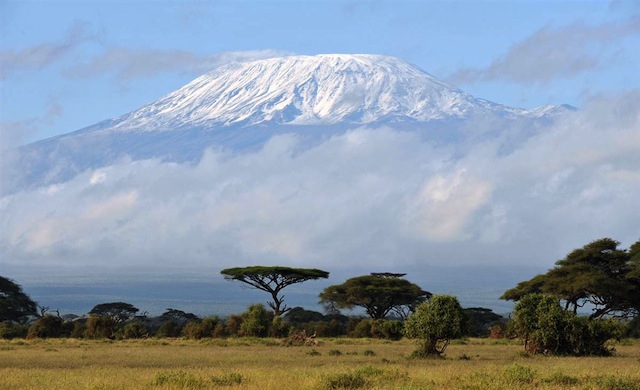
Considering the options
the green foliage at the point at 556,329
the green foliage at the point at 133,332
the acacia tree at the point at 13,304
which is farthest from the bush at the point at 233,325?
the green foliage at the point at 556,329

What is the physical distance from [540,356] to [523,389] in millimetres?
17049

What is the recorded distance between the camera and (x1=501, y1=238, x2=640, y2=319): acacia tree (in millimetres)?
62906

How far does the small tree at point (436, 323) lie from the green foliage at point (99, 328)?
2503 cm

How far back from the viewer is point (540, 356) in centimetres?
3894

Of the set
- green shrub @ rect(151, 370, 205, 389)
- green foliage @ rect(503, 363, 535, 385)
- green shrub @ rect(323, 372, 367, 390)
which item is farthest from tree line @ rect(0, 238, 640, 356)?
green shrub @ rect(151, 370, 205, 389)

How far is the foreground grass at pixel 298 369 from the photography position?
2348 centimetres

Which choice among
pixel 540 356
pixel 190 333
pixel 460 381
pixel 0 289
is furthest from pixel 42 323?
pixel 460 381

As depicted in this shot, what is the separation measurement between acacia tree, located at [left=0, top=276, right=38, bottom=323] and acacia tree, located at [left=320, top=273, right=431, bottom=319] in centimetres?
2359

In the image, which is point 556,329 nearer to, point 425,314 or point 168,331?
point 425,314

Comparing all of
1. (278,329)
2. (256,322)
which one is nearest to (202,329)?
(256,322)

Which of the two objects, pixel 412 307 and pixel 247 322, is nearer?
pixel 247 322

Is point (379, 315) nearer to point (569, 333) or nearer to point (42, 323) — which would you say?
point (42, 323)

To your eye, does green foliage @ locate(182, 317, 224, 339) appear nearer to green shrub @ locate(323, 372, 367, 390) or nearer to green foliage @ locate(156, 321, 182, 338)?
green foliage @ locate(156, 321, 182, 338)

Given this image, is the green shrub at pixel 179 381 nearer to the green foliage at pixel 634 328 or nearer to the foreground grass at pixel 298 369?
the foreground grass at pixel 298 369
